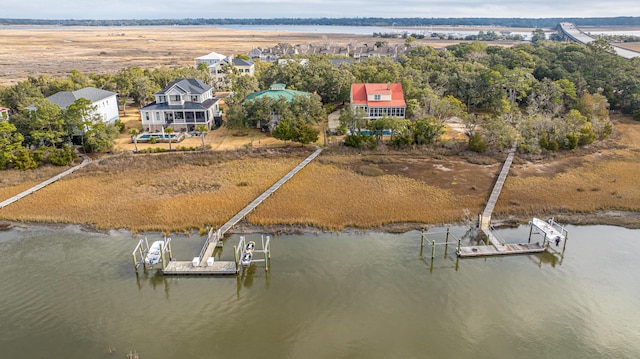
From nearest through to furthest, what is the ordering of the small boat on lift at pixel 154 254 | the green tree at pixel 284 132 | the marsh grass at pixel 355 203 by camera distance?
the small boat on lift at pixel 154 254 < the marsh grass at pixel 355 203 < the green tree at pixel 284 132

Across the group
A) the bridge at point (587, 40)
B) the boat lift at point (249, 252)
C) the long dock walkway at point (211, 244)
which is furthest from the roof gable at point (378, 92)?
the bridge at point (587, 40)

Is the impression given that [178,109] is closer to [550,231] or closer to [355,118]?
[355,118]

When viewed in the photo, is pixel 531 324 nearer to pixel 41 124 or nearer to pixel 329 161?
pixel 329 161

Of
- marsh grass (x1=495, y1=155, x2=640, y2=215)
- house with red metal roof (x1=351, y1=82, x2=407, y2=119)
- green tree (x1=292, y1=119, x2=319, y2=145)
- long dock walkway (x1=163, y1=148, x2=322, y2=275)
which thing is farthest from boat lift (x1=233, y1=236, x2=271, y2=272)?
house with red metal roof (x1=351, y1=82, x2=407, y2=119)

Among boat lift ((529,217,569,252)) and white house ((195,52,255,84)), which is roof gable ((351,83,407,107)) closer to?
boat lift ((529,217,569,252))

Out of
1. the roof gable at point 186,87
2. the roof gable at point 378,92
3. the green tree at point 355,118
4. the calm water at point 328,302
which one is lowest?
the calm water at point 328,302

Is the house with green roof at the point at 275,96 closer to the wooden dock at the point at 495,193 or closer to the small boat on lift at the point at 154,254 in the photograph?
the wooden dock at the point at 495,193

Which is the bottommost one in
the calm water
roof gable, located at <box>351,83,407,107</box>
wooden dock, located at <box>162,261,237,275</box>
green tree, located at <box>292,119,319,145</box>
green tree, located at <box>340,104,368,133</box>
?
the calm water

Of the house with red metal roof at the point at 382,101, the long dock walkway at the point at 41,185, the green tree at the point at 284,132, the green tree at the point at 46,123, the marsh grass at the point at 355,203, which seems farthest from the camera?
the house with red metal roof at the point at 382,101
